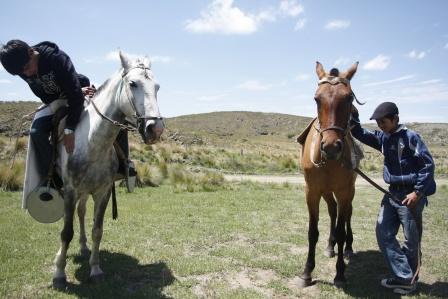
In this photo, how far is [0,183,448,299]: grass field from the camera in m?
4.68

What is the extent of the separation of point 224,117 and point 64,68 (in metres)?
104

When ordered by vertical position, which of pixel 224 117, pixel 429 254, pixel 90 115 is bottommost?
pixel 429 254

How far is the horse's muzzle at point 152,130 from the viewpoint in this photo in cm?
371

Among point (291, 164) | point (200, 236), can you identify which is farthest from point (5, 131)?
point (200, 236)

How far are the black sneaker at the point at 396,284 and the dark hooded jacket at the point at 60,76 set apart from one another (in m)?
4.36

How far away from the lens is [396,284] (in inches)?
187

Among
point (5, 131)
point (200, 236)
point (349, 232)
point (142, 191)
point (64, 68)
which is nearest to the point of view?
point (64, 68)

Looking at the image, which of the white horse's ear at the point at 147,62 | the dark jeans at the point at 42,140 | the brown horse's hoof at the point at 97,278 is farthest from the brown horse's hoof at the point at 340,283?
the dark jeans at the point at 42,140

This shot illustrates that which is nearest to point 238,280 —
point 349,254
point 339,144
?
point 349,254

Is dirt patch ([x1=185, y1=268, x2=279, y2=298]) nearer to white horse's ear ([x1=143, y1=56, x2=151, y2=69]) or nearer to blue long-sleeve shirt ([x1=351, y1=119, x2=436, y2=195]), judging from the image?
blue long-sleeve shirt ([x1=351, y1=119, x2=436, y2=195])

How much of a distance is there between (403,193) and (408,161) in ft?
1.37

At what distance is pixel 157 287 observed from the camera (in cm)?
474

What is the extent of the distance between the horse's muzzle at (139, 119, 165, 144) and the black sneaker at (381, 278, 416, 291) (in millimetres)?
3447

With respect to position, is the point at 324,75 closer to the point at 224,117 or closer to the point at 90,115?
the point at 90,115
